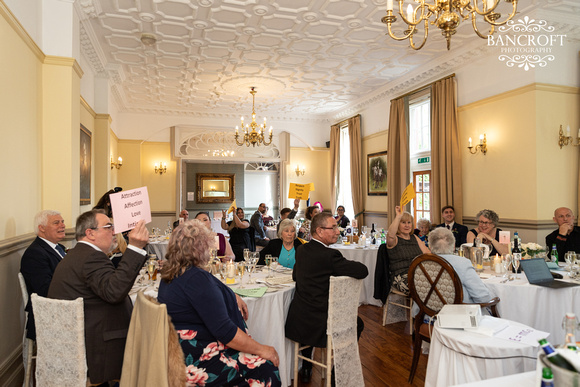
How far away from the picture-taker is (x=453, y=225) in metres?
6.72

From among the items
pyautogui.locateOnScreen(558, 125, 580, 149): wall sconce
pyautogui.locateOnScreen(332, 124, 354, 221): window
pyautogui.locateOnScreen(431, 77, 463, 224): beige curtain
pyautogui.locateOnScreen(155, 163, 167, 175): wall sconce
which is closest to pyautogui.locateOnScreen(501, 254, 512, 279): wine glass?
pyautogui.locateOnScreen(558, 125, 580, 149): wall sconce

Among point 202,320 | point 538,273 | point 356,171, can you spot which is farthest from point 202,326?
point 356,171

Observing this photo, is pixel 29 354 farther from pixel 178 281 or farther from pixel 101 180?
pixel 101 180

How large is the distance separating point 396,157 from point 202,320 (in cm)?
763

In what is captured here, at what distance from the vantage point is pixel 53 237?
3.44 metres

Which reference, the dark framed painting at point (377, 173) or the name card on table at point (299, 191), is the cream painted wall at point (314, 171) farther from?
the name card on table at point (299, 191)

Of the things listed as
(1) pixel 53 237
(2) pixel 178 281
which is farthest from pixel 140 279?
(2) pixel 178 281

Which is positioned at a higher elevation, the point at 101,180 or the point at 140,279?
the point at 101,180

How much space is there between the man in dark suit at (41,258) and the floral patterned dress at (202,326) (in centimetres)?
152

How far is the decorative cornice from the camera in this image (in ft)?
11.0

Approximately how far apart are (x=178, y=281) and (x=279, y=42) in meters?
5.48

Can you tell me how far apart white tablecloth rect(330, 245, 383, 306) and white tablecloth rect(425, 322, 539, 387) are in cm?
353

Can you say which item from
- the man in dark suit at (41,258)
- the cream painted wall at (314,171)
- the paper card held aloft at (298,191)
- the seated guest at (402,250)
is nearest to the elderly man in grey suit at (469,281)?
the seated guest at (402,250)

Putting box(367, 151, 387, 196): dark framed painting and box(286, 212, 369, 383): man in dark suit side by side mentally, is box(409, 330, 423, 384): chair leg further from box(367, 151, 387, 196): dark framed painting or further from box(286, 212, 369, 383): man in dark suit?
box(367, 151, 387, 196): dark framed painting
